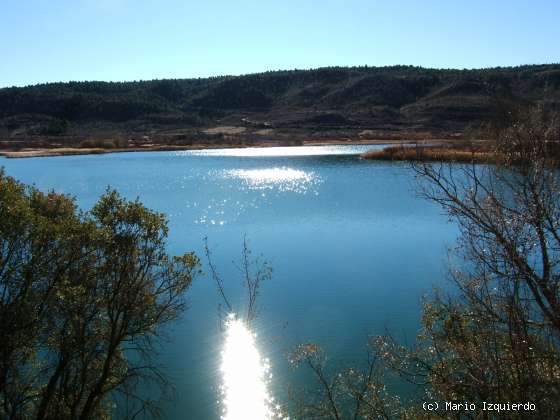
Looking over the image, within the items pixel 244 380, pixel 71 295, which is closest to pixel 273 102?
pixel 244 380

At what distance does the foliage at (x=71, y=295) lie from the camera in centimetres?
970

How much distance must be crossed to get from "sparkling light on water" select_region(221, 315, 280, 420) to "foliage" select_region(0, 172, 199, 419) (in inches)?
65.4

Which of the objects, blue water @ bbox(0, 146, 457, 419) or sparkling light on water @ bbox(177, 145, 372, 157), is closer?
blue water @ bbox(0, 146, 457, 419)

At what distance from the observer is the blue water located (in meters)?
14.2

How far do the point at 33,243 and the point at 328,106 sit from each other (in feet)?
469

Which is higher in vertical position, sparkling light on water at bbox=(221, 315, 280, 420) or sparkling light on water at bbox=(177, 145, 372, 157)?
sparkling light on water at bbox=(177, 145, 372, 157)

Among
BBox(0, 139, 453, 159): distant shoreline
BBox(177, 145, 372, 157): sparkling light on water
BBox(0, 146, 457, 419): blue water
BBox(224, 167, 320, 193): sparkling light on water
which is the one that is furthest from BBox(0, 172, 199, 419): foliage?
BBox(0, 139, 453, 159): distant shoreline

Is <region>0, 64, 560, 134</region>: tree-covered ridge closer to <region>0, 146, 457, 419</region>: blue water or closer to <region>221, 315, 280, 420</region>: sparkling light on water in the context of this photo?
<region>0, 146, 457, 419</region>: blue water

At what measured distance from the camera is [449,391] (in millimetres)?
8562

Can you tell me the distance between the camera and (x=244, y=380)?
1269 cm

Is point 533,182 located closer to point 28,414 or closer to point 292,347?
point 292,347

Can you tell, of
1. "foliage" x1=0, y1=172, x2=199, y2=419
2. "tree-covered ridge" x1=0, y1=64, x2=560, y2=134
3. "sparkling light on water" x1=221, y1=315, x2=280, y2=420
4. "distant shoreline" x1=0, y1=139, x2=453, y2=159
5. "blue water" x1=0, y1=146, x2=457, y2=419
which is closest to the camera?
"foliage" x1=0, y1=172, x2=199, y2=419

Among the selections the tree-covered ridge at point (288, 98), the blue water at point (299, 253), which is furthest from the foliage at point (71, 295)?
the tree-covered ridge at point (288, 98)

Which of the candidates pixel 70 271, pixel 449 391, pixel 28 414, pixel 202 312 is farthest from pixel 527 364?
pixel 202 312
